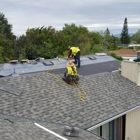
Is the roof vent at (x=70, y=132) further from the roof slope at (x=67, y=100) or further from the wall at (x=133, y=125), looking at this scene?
the wall at (x=133, y=125)

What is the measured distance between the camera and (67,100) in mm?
11812

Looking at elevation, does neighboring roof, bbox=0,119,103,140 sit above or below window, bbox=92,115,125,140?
above

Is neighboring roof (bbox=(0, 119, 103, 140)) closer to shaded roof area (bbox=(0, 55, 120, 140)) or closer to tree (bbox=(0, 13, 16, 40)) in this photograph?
shaded roof area (bbox=(0, 55, 120, 140))

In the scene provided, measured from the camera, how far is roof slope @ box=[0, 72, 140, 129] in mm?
10125

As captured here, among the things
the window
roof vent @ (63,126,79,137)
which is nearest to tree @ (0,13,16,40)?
the window

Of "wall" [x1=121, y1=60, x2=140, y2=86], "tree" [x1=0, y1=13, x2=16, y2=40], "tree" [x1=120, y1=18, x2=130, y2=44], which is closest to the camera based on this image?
"wall" [x1=121, y1=60, x2=140, y2=86]

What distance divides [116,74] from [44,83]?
6.18 metres

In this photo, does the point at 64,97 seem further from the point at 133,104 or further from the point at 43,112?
the point at 133,104

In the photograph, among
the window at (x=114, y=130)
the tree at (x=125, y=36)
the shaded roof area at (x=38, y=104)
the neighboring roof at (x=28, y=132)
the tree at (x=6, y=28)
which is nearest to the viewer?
the neighboring roof at (x=28, y=132)

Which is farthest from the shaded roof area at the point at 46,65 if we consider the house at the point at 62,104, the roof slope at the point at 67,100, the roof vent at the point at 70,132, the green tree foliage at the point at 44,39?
the green tree foliage at the point at 44,39

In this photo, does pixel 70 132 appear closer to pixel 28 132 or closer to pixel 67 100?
pixel 28 132

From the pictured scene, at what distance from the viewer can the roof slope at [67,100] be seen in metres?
10.1

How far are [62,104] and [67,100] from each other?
0.56m

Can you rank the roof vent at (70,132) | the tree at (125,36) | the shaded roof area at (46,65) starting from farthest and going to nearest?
the tree at (125,36) → the shaded roof area at (46,65) → the roof vent at (70,132)
